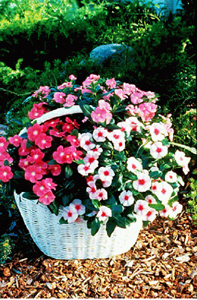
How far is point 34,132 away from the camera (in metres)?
1.92

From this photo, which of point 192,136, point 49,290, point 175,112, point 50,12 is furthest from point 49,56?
point 49,290

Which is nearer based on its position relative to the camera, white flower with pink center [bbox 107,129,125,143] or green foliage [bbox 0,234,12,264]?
white flower with pink center [bbox 107,129,125,143]

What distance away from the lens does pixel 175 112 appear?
3.23 meters

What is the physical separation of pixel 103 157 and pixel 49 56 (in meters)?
3.68

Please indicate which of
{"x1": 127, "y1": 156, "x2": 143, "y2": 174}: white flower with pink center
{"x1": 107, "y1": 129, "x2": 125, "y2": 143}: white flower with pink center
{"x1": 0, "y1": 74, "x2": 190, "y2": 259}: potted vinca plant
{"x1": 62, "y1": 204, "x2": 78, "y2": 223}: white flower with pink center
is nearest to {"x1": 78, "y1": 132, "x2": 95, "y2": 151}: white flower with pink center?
{"x1": 0, "y1": 74, "x2": 190, "y2": 259}: potted vinca plant

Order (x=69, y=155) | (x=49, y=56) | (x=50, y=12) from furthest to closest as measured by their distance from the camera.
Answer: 1. (x=50, y=12)
2. (x=49, y=56)
3. (x=69, y=155)

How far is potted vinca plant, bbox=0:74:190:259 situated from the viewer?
185 centimetres

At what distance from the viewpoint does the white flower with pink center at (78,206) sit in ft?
6.23

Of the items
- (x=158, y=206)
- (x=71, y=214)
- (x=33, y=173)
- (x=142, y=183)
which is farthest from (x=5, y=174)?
(x=158, y=206)

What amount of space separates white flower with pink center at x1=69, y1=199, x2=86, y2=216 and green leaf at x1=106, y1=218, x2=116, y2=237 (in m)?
0.15

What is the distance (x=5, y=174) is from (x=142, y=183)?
73 centimetres

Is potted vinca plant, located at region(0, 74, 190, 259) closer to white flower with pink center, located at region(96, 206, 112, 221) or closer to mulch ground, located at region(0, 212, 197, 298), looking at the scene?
white flower with pink center, located at region(96, 206, 112, 221)

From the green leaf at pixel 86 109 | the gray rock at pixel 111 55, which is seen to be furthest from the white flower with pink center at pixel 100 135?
the gray rock at pixel 111 55

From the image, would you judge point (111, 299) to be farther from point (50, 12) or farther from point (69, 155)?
point (50, 12)
